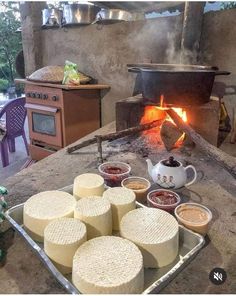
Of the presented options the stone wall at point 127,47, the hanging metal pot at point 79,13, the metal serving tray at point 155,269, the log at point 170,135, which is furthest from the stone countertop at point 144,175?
the hanging metal pot at point 79,13

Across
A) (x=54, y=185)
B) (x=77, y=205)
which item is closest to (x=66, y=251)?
(x=77, y=205)

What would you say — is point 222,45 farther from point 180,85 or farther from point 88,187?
point 88,187

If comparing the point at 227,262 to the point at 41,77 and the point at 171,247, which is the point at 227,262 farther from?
the point at 41,77

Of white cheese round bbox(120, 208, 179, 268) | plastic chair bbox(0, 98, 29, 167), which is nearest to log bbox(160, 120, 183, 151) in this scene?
white cheese round bbox(120, 208, 179, 268)

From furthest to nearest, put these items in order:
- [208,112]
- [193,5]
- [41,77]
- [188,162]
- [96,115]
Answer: [96,115], [41,77], [193,5], [208,112], [188,162]

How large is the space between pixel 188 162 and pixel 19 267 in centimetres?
135

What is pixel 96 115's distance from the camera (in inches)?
131

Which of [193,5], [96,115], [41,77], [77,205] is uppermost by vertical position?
[193,5]

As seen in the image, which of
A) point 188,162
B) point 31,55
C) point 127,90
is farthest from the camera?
point 31,55

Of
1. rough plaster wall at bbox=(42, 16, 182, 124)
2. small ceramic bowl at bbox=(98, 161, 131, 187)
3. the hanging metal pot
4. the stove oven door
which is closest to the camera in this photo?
small ceramic bowl at bbox=(98, 161, 131, 187)

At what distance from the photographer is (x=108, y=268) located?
→ 762 millimetres

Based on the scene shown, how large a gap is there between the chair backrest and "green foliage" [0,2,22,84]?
7.90ft

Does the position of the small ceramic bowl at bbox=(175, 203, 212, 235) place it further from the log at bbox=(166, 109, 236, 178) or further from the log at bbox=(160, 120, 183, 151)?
the log at bbox=(160, 120, 183, 151)

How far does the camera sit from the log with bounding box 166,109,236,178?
56.7 inches
